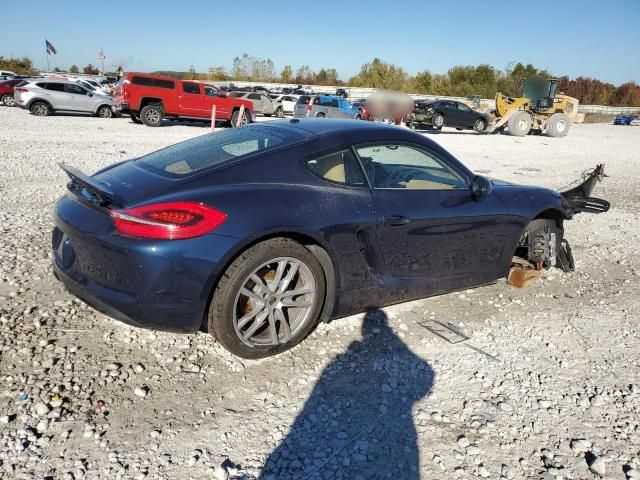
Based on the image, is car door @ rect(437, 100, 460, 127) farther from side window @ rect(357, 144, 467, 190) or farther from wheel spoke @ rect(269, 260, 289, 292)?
wheel spoke @ rect(269, 260, 289, 292)

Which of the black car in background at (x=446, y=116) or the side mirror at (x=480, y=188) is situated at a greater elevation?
the black car in background at (x=446, y=116)

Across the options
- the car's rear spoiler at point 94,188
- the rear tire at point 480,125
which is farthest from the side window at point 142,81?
the car's rear spoiler at point 94,188

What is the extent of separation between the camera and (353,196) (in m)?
3.15

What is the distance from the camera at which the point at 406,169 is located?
3.73m

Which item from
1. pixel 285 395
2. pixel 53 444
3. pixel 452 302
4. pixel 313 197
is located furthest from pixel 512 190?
pixel 53 444

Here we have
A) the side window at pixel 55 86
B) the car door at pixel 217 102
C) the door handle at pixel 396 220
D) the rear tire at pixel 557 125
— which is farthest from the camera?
the rear tire at pixel 557 125

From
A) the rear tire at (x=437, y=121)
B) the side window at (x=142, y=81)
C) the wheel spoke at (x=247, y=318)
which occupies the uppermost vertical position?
the side window at (x=142, y=81)

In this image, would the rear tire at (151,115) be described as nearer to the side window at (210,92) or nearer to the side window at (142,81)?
the side window at (142,81)

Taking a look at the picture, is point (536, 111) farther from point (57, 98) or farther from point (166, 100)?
point (57, 98)

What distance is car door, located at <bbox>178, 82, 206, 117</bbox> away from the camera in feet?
61.7

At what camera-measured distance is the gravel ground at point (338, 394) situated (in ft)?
7.25

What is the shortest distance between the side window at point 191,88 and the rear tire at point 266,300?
17847mm

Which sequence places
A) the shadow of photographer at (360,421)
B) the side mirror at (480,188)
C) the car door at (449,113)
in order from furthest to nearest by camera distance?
1. the car door at (449,113)
2. the side mirror at (480,188)
3. the shadow of photographer at (360,421)

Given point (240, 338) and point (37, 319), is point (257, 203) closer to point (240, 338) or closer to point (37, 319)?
point (240, 338)
